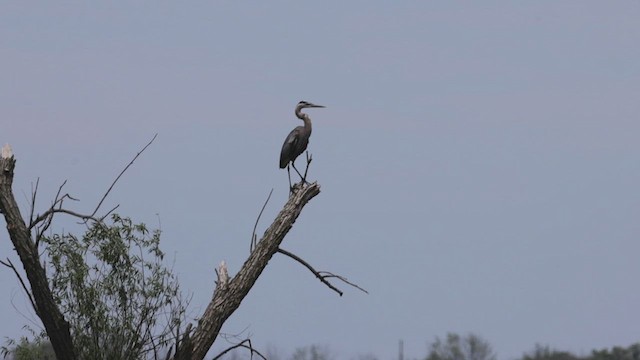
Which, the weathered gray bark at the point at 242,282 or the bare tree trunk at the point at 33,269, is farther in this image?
the weathered gray bark at the point at 242,282

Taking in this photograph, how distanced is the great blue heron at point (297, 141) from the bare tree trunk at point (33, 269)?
12.9 ft

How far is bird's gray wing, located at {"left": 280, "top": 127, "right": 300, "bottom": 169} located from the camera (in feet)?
60.1

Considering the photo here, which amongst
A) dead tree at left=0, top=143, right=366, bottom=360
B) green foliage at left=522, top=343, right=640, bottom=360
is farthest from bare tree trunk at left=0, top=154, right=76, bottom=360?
green foliage at left=522, top=343, right=640, bottom=360

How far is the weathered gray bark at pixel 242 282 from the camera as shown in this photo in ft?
51.9

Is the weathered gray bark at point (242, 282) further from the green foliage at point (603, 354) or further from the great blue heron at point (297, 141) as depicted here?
the green foliage at point (603, 354)

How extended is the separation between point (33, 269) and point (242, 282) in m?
2.12

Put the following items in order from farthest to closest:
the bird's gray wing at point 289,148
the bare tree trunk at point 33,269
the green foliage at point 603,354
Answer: the green foliage at point 603,354
the bird's gray wing at point 289,148
the bare tree trunk at point 33,269

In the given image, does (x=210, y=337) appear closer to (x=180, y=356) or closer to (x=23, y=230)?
(x=180, y=356)

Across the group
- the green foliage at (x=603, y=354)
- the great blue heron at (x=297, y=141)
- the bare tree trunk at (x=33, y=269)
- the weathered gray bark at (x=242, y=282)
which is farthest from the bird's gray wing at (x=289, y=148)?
the green foliage at (x=603, y=354)

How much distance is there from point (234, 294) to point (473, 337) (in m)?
46.1

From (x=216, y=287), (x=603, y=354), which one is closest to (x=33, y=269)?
(x=216, y=287)

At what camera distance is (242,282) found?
15.9 m

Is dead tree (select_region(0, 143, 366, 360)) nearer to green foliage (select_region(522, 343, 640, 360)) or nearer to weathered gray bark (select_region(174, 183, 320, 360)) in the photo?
weathered gray bark (select_region(174, 183, 320, 360))

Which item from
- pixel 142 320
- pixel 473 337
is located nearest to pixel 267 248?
pixel 142 320
